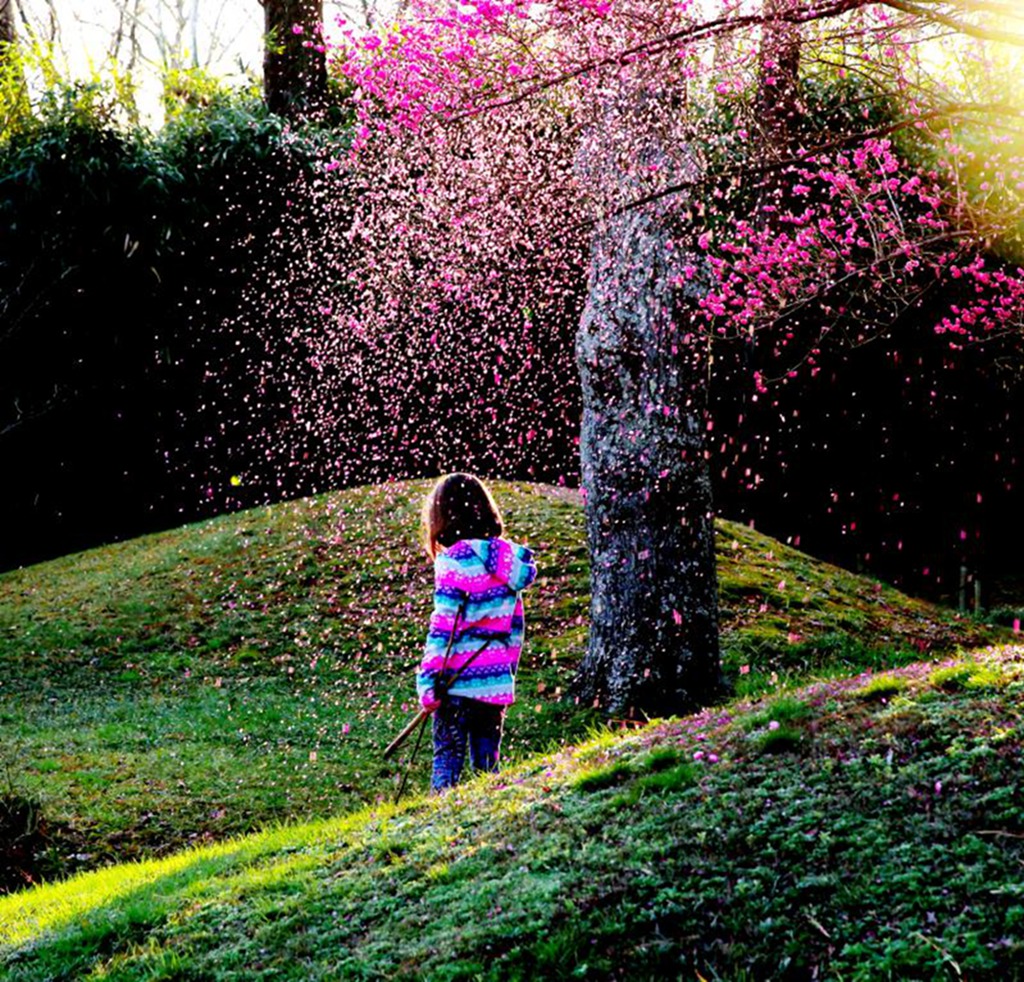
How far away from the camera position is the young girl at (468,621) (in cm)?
543

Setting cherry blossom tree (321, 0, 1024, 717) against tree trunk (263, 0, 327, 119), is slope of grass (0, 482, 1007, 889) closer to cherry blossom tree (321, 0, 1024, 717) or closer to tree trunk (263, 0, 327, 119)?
cherry blossom tree (321, 0, 1024, 717)

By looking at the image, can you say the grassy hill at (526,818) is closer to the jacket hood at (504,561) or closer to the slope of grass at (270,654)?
the slope of grass at (270,654)

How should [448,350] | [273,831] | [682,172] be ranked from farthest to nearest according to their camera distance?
[448,350] < [682,172] < [273,831]

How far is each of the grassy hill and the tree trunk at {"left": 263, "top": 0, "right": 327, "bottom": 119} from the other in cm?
784

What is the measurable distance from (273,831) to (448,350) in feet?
27.1

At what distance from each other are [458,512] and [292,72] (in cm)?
1111

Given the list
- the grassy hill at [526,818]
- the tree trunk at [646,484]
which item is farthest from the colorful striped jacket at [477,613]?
the tree trunk at [646,484]

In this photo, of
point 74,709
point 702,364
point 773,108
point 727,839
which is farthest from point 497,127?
point 727,839

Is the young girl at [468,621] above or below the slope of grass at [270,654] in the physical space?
above

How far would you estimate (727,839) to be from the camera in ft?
13.0

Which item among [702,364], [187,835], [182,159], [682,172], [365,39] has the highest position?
[182,159]

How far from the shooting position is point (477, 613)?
5453mm

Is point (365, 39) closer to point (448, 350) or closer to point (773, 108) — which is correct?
point (773, 108)

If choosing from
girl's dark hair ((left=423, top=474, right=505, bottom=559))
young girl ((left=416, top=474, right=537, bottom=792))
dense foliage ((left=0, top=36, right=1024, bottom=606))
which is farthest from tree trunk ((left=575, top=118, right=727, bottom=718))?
dense foliage ((left=0, top=36, right=1024, bottom=606))
